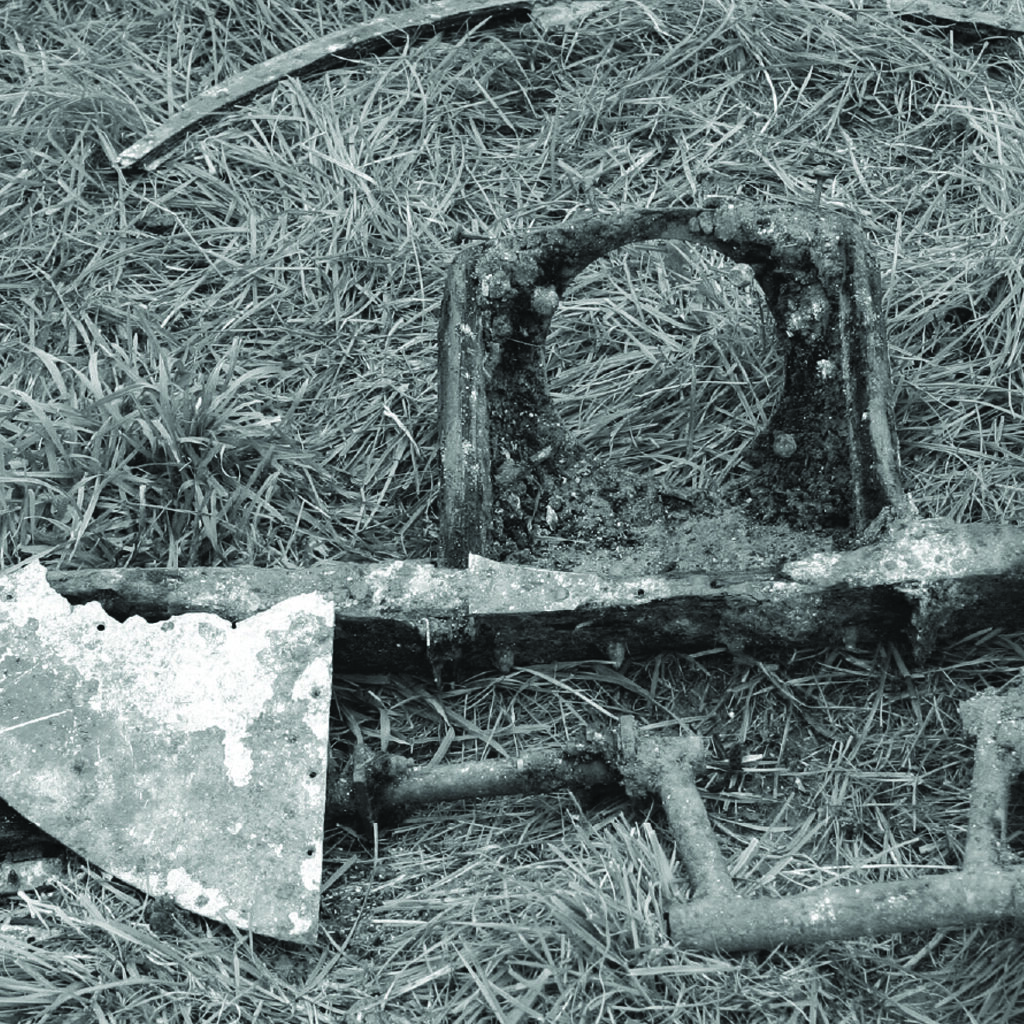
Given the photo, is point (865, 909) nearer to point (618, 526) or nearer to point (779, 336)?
point (618, 526)

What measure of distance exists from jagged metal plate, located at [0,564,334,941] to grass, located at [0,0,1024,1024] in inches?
4.1

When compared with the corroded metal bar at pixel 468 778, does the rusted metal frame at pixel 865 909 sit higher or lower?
higher

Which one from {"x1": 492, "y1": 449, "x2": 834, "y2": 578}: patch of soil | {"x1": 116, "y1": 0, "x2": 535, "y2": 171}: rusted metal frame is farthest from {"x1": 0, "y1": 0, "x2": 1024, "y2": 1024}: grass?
{"x1": 492, "y1": 449, "x2": 834, "y2": 578}: patch of soil

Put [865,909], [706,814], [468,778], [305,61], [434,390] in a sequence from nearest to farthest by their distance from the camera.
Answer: [865,909] → [706,814] → [468,778] → [434,390] → [305,61]

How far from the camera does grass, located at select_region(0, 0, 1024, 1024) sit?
2.32 metres

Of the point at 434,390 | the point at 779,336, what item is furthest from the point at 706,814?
the point at 434,390

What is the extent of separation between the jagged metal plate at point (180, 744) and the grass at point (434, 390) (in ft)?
0.34

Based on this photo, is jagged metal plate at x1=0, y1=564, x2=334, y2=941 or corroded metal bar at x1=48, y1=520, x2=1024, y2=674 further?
corroded metal bar at x1=48, y1=520, x2=1024, y2=674

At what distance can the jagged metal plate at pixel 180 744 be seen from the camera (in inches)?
93.2

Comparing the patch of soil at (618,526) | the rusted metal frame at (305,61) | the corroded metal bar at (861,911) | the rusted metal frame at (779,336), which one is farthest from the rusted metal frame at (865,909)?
the rusted metal frame at (305,61)

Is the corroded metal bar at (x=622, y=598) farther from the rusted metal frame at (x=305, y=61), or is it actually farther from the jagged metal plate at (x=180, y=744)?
the rusted metal frame at (x=305, y=61)

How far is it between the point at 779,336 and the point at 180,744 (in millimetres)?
1624

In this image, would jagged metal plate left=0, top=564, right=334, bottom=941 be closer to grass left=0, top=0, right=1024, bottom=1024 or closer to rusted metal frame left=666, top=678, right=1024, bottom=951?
grass left=0, top=0, right=1024, bottom=1024

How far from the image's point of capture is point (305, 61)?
4.05 meters
